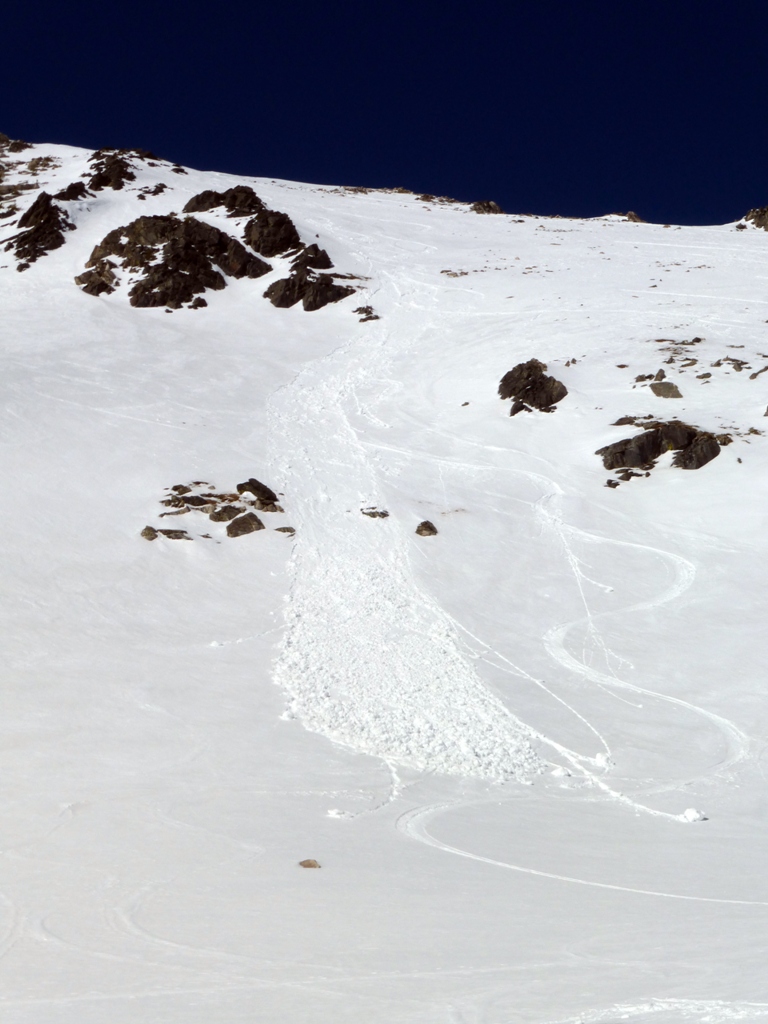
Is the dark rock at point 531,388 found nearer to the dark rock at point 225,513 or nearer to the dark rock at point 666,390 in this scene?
the dark rock at point 666,390

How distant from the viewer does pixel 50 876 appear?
241 inches

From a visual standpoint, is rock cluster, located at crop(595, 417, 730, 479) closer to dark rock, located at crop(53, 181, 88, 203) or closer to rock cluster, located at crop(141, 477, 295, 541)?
rock cluster, located at crop(141, 477, 295, 541)

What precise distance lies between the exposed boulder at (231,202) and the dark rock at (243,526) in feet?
103

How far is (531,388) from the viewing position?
24359 mm

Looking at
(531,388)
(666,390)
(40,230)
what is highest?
(40,230)

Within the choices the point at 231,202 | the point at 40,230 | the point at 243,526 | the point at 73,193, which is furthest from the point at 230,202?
the point at 243,526

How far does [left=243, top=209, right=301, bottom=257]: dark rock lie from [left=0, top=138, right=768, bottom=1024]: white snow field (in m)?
10.8

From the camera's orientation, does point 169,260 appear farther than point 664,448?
Yes

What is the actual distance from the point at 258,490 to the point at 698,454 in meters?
10.4

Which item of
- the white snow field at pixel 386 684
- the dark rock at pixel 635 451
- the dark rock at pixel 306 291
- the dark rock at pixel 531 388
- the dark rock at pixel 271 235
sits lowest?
the white snow field at pixel 386 684

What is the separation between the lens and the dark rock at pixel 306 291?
36.2m

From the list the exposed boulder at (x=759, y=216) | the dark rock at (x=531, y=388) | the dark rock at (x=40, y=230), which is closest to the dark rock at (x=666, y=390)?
the dark rock at (x=531, y=388)

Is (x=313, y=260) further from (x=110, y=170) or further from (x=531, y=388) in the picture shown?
(x=110, y=170)

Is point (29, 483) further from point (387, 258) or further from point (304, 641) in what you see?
point (387, 258)
